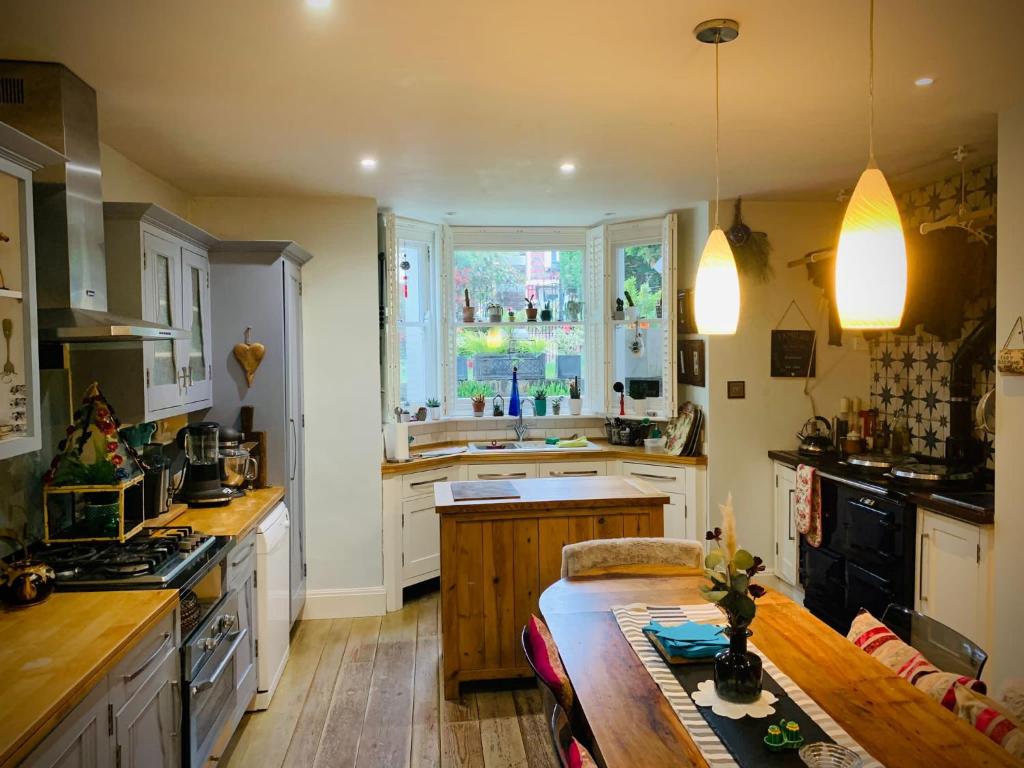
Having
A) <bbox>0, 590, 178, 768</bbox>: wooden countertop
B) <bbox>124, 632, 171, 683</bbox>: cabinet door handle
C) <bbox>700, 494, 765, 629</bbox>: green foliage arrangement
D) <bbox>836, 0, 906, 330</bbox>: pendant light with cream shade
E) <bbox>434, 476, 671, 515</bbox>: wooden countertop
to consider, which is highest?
<bbox>836, 0, 906, 330</bbox>: pendant light with cream shade

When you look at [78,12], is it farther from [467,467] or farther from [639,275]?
[639,275]

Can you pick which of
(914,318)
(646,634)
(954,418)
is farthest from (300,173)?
(954,418)

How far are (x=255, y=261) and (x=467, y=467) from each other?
76.7 inches

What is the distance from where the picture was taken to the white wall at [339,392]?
4.42m

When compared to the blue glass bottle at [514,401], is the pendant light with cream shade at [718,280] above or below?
above

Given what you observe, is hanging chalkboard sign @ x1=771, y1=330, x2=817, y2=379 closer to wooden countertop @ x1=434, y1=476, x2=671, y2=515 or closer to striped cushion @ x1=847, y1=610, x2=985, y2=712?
wooden countertop @ x1=434, y1=476, x2=671, y2=515

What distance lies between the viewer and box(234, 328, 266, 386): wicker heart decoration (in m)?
3.82

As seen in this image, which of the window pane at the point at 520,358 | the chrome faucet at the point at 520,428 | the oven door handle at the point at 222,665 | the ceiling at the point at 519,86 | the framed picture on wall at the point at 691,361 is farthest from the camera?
the window pane at the point at 520,358

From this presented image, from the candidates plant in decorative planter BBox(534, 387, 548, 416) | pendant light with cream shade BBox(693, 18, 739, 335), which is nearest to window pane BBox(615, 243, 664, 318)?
plant in decorative planter BBox(534, 387, 548, 416)

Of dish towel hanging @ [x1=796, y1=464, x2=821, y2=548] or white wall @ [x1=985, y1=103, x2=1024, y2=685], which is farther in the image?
dish towel hanging @ [x1=796, y1=464, x2=821, y2=548]

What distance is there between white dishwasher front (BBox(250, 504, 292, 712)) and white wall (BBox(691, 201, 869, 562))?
8.79 ft

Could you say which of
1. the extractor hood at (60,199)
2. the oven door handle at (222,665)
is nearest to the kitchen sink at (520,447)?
the oven door handle at (222,665)

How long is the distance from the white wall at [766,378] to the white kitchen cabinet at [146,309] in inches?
122

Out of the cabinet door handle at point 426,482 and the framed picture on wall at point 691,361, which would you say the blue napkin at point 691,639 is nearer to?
the cabinet door handle at point 426,482
